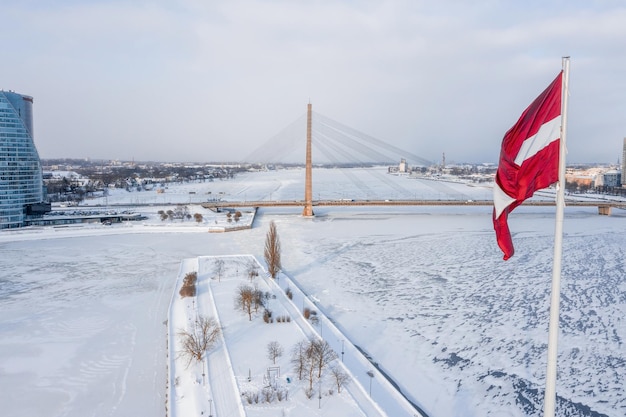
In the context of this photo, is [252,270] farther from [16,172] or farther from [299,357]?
[16,172]

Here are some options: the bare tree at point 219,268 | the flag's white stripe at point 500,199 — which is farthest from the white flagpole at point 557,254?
the bare tree at point 219,268

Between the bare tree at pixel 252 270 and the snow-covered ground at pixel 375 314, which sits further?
the bare tree at pixel 252 270

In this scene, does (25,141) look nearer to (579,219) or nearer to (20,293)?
(20,293)

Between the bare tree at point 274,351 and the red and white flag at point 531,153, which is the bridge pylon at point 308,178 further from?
the red and white flag at point 531,153

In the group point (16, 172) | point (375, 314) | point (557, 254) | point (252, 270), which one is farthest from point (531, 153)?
point (16, 172)

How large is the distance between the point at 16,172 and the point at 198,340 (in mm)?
16902

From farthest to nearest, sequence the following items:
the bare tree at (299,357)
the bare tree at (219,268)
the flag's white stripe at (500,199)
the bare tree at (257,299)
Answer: the bare tree at (219,268)
the bare tree at (257,299)
the bare tree at (299,357)
the flag's white stripe at (500,199)

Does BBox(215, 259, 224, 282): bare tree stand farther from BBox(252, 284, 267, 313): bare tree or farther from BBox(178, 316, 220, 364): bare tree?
BBox(178, 316, 220, 364): bare tree

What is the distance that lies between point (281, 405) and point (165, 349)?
8.09 ft

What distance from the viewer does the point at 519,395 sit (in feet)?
17.2

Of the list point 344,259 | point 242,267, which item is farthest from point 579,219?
point 242,267

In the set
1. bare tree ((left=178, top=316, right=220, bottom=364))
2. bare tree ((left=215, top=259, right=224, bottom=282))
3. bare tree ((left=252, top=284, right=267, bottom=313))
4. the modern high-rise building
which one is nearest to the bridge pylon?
bare tree ((left=215, top=259, right=224, bottom=282))

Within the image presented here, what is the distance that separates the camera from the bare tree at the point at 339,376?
5169mm

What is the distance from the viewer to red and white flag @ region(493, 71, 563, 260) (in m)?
1.96
